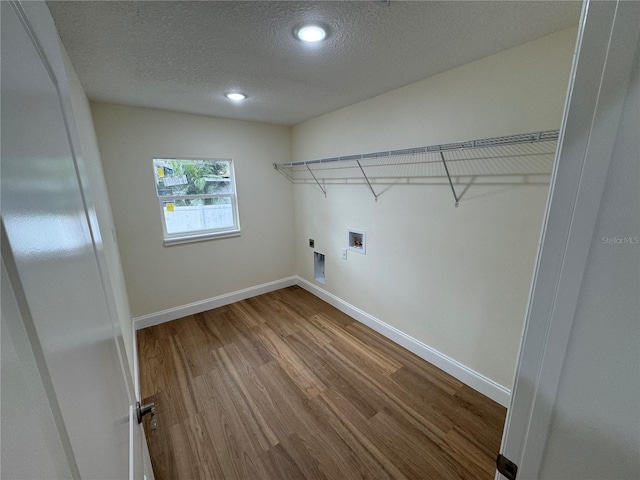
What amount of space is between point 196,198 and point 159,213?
43 centimetres

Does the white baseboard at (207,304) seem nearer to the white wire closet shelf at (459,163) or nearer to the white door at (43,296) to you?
the white wire closet shelf at (459,163)

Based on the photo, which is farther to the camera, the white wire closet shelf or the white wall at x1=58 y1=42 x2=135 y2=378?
the white wire closet shelf

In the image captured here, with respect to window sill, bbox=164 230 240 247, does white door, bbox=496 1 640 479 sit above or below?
above

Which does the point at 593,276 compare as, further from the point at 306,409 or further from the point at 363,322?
the point at 363,322

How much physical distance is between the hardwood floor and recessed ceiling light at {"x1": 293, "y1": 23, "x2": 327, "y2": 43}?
229 cm

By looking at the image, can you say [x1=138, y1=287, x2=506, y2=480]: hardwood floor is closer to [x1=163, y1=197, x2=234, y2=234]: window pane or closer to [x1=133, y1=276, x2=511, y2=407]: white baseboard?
[x1=133, y1=276, x2=511, y2=407]: white baseboard

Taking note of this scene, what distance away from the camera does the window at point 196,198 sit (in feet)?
9.39

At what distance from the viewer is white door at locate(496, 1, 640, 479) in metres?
0.42

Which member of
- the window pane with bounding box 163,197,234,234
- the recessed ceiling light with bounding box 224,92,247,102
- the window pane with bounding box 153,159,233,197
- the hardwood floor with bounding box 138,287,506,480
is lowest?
the hardwood floor with bounding box 138,287,506,480

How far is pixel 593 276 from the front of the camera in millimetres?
466

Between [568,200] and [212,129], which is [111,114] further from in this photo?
[568,200]

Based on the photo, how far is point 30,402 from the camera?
261mm

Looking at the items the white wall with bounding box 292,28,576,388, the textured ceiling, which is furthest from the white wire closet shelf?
the textured ceiling

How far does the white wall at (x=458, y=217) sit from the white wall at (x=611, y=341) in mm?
1333
